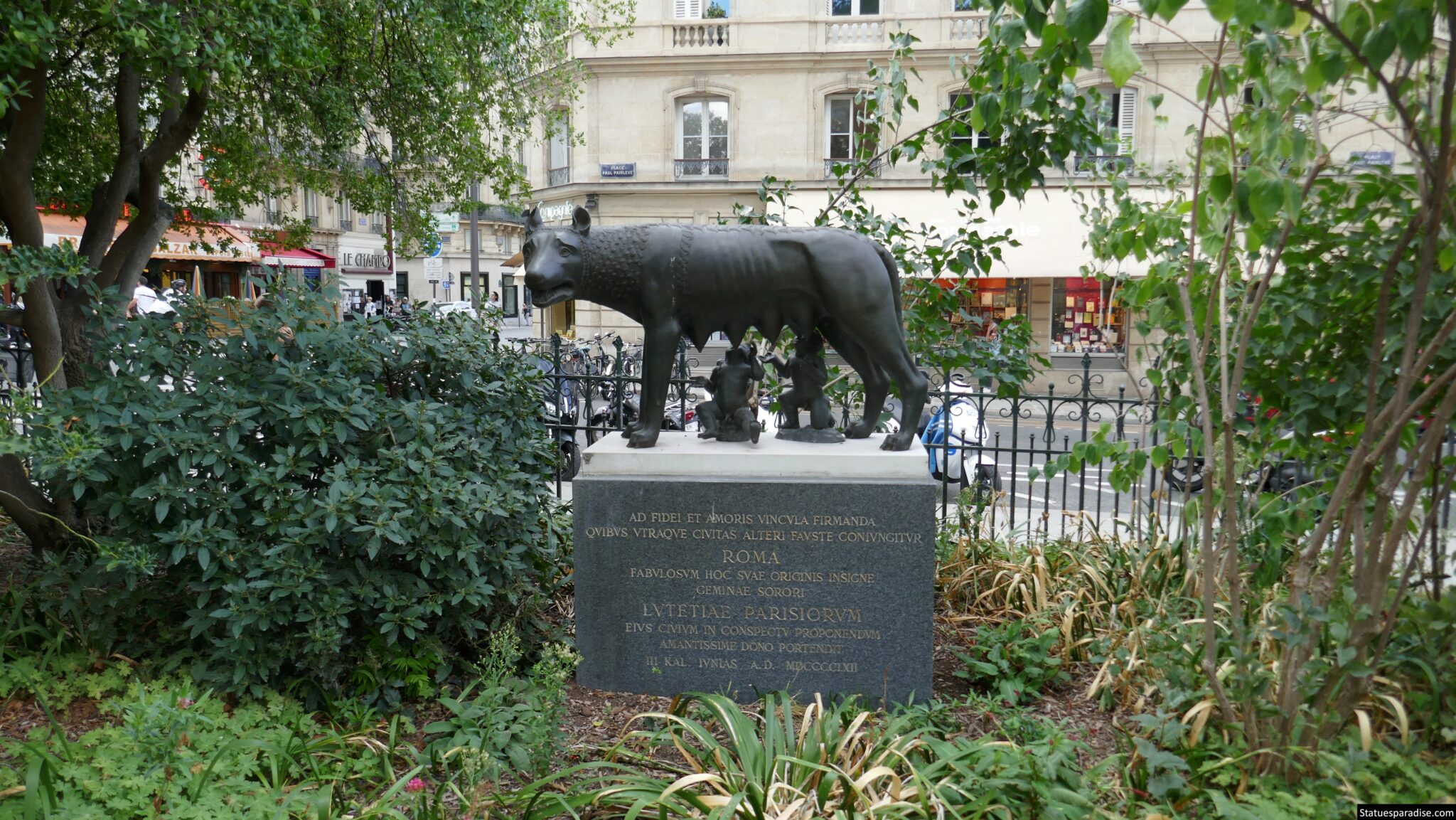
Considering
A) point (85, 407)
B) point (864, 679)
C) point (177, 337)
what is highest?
point (177, 337)

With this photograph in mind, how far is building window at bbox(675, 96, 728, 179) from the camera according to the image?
22.8 meters

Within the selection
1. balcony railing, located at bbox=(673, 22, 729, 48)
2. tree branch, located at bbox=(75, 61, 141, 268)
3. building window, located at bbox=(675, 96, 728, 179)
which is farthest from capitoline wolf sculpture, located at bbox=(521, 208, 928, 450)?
balcony railing, located at bbox=(673, 22, 729, 48)

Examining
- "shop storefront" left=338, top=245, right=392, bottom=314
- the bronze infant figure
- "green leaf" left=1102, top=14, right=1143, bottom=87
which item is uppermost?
"shop storefront" left=338, top=245, right=392, bottom=314

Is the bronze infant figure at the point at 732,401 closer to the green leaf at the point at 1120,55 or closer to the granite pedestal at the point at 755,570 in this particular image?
the granite pedestal at the point at 755,570

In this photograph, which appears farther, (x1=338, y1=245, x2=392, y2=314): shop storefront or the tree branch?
(x1=338, y1=245, x2=392, y2=314): shop storefront

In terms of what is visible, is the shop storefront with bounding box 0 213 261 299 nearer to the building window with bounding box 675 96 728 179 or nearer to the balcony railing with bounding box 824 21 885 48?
the building window with bounding box 675 96 728 179

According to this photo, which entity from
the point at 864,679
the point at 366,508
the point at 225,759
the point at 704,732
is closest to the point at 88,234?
the point at 366,508

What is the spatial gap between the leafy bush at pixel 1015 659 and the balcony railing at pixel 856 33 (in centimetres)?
1887

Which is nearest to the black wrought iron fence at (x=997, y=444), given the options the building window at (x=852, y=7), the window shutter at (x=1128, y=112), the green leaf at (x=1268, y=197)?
the green leaf at (x=1268, y=197)

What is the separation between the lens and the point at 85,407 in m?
4.28

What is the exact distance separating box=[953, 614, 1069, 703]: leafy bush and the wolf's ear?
2839 millimetres

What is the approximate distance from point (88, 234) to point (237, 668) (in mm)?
3251

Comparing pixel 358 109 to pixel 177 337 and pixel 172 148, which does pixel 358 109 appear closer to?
pixel 172 148

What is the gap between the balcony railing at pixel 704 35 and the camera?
2205 centimetres
